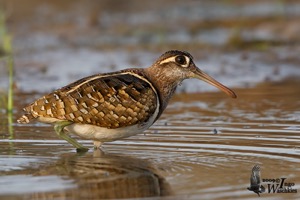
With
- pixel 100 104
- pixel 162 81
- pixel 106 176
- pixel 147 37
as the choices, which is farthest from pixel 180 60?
pixel 147 37

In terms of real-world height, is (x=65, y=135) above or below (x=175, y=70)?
below

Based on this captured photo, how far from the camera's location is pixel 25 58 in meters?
18.6

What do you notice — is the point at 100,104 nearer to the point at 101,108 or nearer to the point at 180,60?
the point at 101,108

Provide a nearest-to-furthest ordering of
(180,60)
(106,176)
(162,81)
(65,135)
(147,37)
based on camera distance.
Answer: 1. (106,176)
2. (65,135)
3. (162,81)
4. (180,60)
5. (147,37)

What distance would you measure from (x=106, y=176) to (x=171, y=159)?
3.41 feet

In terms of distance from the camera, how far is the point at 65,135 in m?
9.45

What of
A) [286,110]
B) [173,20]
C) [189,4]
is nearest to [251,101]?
[286,110]

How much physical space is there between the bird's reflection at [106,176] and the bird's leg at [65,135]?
206mm

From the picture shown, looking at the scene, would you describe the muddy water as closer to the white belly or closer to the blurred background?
the white belly

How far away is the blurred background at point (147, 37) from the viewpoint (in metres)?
16.8

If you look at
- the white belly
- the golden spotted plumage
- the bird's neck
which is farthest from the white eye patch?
the white belly

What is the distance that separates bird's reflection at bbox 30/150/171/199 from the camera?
285 inches

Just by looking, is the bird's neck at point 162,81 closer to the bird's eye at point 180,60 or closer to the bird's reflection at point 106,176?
the bird's eye at point 180,60

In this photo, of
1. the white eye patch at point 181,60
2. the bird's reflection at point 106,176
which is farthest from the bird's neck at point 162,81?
the bird's reflection at point 106,176
